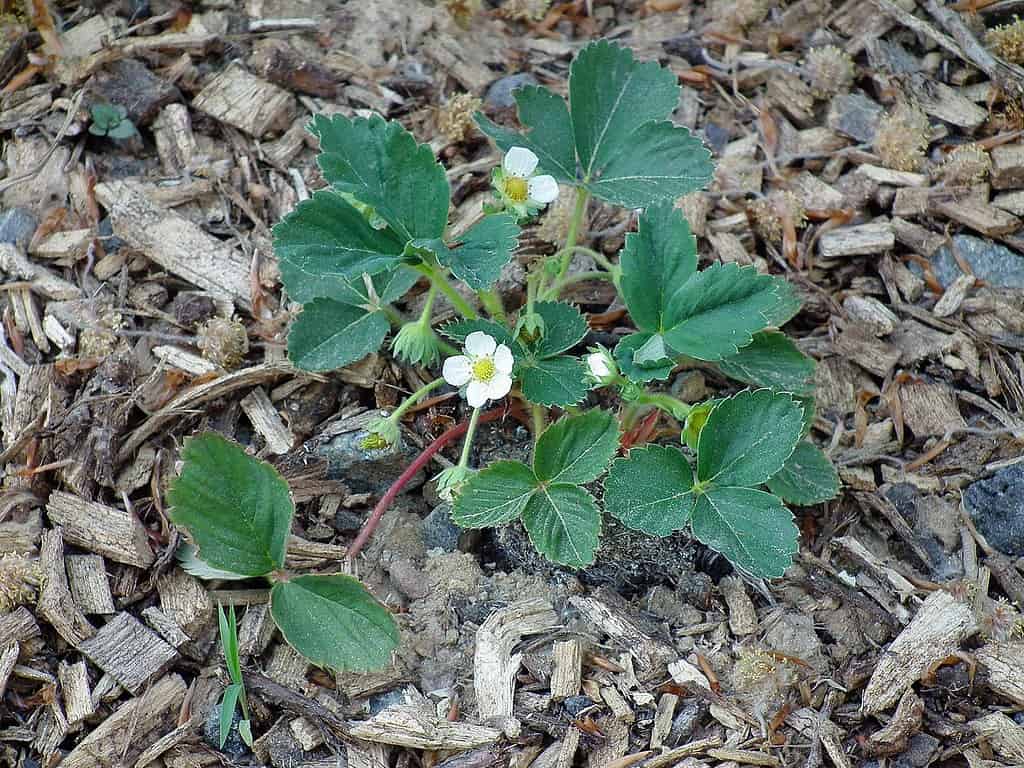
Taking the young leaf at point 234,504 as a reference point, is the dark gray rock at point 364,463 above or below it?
below

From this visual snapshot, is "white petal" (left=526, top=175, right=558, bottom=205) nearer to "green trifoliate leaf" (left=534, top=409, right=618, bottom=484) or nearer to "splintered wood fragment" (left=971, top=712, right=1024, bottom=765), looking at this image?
"green trifoliate leaf" (left=534, top=409, right=618, bottom=484)

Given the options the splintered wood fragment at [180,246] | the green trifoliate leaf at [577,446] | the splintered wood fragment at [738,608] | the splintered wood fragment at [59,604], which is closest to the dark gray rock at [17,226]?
the splintered wood fragment at [180,246]

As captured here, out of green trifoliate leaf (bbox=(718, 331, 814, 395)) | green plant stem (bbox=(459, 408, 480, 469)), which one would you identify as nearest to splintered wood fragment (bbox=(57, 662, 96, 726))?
green plant stem (bbox=(459, 408, 480, 469))

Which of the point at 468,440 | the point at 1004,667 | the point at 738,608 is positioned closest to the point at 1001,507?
the point at 1004,667

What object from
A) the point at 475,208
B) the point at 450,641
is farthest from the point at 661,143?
the point at 450,641

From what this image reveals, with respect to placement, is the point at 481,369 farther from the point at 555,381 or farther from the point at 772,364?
the point at 772,364

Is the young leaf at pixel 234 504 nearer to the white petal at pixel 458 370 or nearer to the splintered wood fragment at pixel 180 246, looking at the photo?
the white petal at pixel 458 370
